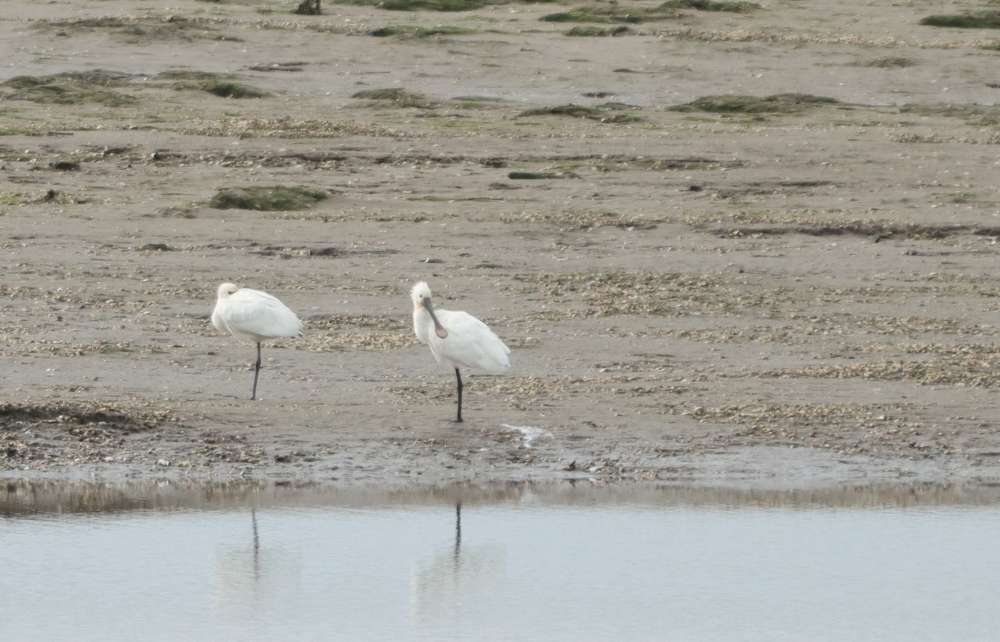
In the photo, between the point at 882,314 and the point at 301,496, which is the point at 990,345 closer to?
the point at 882,314

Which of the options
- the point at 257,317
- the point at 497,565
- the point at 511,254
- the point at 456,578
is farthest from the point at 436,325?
the point at 511,254

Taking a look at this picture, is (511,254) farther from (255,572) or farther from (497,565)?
(255,572)

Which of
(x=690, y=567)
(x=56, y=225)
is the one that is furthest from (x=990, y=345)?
(x=56, y=225)

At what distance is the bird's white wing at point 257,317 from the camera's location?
12.1 meters

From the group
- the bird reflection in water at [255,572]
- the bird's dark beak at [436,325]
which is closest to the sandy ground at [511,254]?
the bird's dark beak at [436,325]

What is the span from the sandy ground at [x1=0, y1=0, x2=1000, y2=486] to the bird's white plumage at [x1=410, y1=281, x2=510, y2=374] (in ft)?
1.24

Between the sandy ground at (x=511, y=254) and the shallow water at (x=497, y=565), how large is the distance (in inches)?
22.6

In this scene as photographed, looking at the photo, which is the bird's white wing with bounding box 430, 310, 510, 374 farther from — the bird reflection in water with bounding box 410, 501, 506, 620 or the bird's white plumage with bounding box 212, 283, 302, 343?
the bird reflection in water with bounding box 410, 501, 506, 620

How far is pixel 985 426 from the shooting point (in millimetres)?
11750

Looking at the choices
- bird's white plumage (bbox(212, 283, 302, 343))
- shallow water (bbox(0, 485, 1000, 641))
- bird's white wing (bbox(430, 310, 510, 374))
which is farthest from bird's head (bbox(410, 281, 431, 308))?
shallow water (bbox(0, 485, 1000, 641))

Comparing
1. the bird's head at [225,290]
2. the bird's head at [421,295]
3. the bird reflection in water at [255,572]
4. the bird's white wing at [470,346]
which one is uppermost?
the bird's head at [421,295]

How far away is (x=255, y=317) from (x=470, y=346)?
1.46 meters

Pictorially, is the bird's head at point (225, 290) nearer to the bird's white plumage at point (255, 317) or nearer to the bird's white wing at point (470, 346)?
the bird's white plumage at point (255, 317)

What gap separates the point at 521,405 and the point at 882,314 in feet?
11.4
